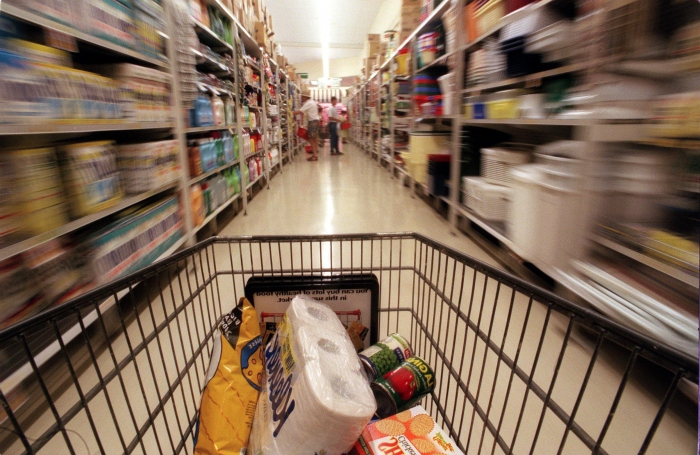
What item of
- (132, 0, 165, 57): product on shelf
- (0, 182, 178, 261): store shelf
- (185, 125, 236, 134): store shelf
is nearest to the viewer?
(0, 182, 178, 261): store shelf

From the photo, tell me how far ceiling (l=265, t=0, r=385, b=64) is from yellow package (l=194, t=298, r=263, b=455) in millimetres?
11054

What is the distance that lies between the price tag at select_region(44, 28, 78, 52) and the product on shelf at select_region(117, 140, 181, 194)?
45 centimetres

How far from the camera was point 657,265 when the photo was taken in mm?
1186

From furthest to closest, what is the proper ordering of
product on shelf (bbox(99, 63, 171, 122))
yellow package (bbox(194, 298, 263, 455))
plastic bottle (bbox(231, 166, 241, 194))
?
plastic bottle (bbox(231, 166, 241, 194)), product on shelf (bbox(99, 63, 171, 122)), yellow package (bbox(194, 298, 263, 455))

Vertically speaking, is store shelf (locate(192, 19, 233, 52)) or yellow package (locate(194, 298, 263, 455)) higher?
store shelf (locate(192, 19, 233, 52))

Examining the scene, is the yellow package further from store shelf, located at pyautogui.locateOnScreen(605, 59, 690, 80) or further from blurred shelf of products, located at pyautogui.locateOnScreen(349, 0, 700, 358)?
store shelf, located at pyautogui.locateOnScreen(605, 59, 690, 80)

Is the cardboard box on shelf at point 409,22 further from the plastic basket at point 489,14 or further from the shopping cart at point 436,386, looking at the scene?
the shopping cart at point 436,386

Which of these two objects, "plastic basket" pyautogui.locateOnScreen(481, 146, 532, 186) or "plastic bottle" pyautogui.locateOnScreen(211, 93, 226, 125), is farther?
"plastic bottle" pyautogui.locateOnScreen(211, 93, 226, 125)

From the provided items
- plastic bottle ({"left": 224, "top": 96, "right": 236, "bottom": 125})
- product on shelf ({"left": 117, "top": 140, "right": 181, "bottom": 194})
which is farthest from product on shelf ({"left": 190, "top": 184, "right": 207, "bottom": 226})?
plastic bottle ({"left": 224, "top": 96, "right": 236, "bottom": 125})

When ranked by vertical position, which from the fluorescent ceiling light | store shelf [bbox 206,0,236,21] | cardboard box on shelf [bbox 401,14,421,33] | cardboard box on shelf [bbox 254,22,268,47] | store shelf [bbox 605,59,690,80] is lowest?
store shelf [bbox 605,59,690,80]

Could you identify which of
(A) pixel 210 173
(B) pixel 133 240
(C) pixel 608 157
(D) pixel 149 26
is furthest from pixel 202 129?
(C) pixel 608 157

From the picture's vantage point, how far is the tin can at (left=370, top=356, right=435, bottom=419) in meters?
0.88

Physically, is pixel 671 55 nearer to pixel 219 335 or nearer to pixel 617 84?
pixel 617 84

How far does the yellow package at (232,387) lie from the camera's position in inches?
30.9
